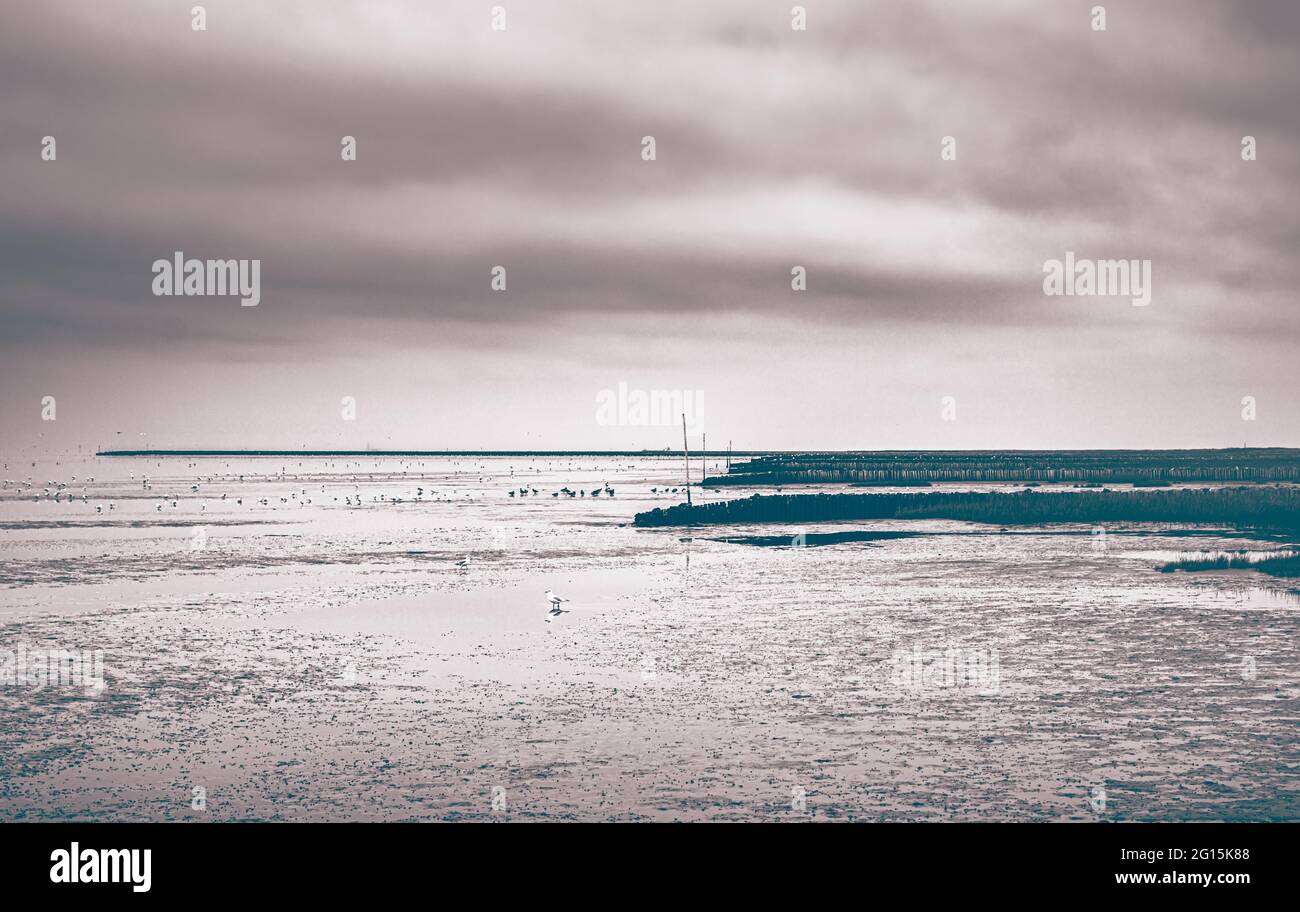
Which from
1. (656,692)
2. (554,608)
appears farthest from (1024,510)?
(656,692)

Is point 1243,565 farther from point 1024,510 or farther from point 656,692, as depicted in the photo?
point 1024,510

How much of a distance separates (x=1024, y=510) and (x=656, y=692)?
39644 mm

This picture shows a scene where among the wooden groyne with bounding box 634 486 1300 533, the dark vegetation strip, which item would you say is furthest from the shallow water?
the wooden groyne with bounding box 634 486 1300 533

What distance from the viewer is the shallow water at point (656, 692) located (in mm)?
10617

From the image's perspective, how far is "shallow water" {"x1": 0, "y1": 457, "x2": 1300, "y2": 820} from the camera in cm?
1062

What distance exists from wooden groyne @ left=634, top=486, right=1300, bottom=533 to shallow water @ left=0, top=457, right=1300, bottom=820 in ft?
55.9

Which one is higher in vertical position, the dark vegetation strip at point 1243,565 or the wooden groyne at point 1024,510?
the wooden groyne at point 1024,510

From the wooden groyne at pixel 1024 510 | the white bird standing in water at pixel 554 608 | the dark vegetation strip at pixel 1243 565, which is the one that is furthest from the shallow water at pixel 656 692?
the wooden groyne at pixel 1024 510

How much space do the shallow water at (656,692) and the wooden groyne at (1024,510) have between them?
17023 millimetres

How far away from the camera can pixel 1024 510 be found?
167ft

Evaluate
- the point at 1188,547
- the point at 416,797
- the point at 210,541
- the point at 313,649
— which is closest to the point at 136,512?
the point at 210,541

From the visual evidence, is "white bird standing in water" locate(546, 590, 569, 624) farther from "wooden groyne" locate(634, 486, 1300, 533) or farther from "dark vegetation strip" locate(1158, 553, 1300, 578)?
"wooden groyne" locate(634, 486, 1300, 533)

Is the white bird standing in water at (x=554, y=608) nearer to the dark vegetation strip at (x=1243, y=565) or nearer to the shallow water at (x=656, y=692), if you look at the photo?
the shallow water at (x=656, y=692)

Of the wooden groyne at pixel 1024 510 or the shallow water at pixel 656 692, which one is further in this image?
the wooden groyne at pixel 1024 510
